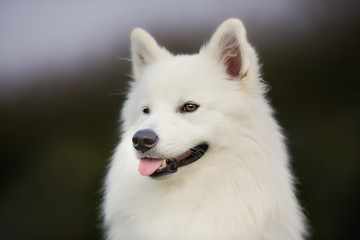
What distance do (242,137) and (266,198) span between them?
45cm

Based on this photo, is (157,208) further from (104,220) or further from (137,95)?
(137,95)

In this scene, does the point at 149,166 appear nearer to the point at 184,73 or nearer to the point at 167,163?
the point at 167,163

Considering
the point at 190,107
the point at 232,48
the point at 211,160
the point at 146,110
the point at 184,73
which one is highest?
the point at 232,48

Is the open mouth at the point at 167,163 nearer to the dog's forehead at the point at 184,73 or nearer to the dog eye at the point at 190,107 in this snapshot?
the dog eye at the point at 190,107

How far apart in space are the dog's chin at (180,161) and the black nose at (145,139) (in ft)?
0.73

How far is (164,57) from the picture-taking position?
300 centimetres

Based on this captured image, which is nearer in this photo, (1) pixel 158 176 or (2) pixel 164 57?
(1) pixel 158 176

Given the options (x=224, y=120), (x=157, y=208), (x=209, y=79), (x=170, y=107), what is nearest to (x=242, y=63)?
(x=209, y=79)

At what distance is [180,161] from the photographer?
8.35 feet

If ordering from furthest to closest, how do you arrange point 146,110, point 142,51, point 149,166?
point 142,51 → point 146,110 → point 149,166

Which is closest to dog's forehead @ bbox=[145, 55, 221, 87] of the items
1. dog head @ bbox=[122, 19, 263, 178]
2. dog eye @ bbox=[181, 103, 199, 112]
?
dog head @ bbox=[122, 19, 263, 178]

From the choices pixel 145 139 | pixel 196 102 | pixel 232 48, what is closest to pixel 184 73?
pixel 196 102

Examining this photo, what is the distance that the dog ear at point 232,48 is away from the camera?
2.54 metres

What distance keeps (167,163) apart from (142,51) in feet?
3.47
